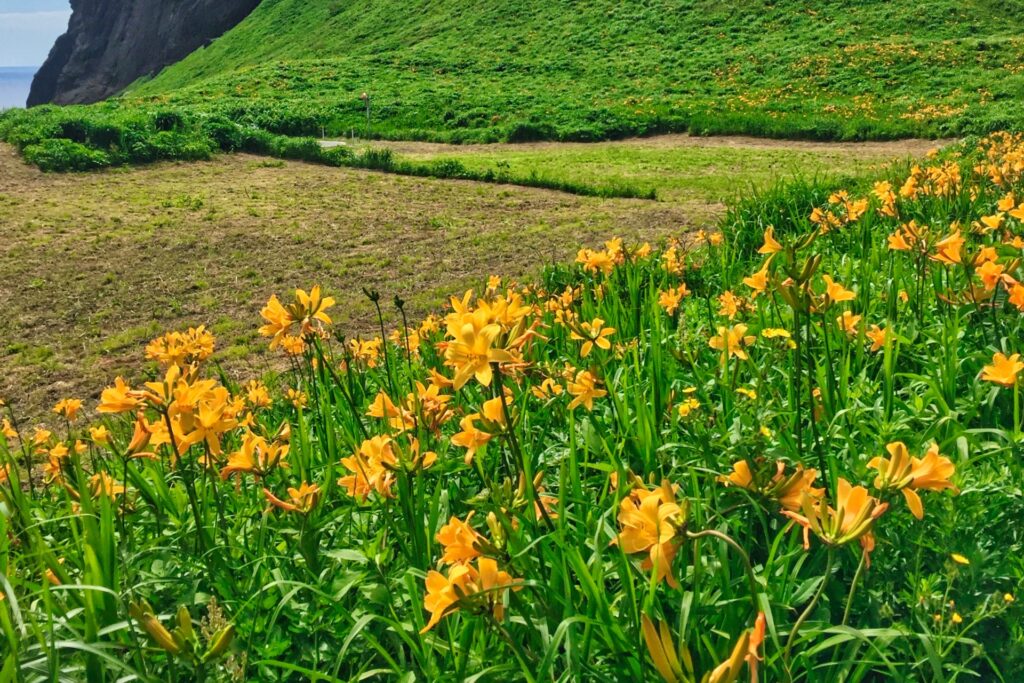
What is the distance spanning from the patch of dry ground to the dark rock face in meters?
43.3

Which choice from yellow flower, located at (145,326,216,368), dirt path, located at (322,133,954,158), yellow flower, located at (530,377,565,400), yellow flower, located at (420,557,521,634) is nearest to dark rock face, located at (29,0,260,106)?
dirt path, located at (322,133,954,158)

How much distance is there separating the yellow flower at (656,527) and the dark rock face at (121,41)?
2154 inches

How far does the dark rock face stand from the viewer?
1925 inches

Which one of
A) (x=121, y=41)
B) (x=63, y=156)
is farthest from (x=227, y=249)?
(x=121, y=41)

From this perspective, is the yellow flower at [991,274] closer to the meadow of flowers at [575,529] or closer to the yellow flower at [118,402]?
the meadow of flowers at [575,529]

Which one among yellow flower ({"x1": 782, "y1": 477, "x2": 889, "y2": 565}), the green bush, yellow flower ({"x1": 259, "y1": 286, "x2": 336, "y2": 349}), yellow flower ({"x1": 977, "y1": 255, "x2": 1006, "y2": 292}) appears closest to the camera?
yellow flower ({"x1": 782, "y1": 477, "x2": 889, "y2": 565})

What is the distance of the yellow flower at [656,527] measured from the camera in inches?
31.5

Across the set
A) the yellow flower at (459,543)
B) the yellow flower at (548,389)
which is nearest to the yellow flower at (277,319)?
the yellow flower at (548,389)

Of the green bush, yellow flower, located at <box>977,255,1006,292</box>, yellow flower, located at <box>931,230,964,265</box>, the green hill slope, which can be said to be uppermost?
the green hill slope

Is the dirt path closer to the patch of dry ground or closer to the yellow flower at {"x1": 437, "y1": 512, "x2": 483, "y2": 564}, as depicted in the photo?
the patch of dry ground

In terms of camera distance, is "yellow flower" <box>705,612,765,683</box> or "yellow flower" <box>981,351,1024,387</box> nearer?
"yellow flower" <box>705,612,765,683</box>

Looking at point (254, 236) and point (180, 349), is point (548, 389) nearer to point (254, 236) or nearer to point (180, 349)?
point (180, 349)

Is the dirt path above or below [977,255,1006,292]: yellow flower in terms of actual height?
above

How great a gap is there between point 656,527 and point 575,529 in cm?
58
